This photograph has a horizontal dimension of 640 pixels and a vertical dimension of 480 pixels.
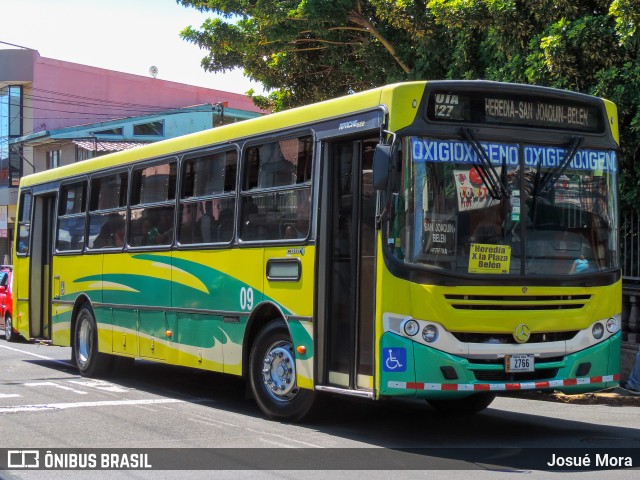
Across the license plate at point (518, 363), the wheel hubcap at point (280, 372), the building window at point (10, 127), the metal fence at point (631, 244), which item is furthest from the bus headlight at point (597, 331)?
the building window at point (10, 127)

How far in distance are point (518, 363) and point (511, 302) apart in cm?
54

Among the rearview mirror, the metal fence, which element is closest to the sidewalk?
the metal fence

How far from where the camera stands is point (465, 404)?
10891mm

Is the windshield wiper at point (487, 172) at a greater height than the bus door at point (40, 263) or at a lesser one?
greater

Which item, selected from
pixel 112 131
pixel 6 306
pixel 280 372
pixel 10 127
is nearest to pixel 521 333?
pixel 280 372

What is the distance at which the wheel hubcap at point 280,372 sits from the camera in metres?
9.96

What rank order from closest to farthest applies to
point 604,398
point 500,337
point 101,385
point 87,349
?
point 500,337
point 604,398
point 101,385
point 87,349

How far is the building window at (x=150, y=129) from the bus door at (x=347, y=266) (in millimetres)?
34444

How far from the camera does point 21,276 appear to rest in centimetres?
1711

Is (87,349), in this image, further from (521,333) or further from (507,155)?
(507,155)

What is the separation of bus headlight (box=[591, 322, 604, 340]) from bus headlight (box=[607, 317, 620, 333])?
11 cm

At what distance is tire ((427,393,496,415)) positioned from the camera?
1076 cm

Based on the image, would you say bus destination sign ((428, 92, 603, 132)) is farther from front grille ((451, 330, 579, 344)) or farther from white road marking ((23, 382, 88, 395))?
white road marking ((23, 382, 88, 395))

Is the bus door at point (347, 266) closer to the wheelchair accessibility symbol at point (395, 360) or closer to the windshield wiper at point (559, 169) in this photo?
the wheelchair accessibility symbol at point (395, 360)
